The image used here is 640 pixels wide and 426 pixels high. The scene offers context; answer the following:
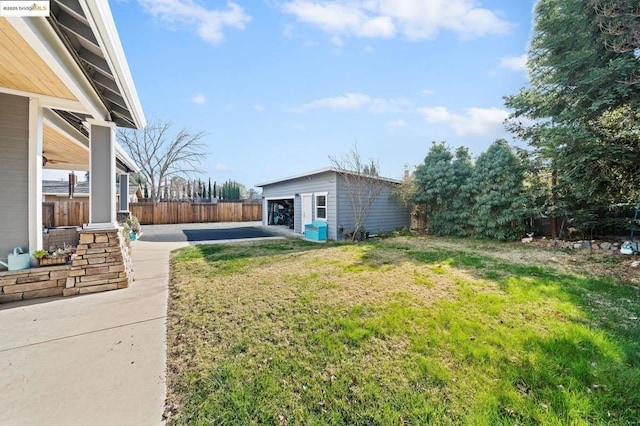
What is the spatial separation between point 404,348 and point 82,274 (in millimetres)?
4950

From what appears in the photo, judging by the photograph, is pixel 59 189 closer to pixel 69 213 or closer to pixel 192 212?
pixel 69 213

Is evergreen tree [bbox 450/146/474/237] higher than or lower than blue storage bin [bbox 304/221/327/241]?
higher

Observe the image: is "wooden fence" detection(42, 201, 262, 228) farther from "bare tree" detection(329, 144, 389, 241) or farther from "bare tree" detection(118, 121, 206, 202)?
"bare tree" detection(329, 144, 389, 241)

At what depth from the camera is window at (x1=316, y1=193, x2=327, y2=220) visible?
34.9 ft

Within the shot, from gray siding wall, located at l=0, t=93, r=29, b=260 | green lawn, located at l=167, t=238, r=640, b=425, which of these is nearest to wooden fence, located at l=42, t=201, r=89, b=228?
gray siding wall, located at l=0, t=93, r=29, b=260

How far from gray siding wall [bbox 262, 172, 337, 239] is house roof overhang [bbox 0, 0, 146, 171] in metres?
6.63

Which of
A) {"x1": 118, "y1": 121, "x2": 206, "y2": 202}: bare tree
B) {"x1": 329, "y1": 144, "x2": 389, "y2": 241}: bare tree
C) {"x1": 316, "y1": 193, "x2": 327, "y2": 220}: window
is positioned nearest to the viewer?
{"x1": 329, "y1": 144, "x2": 389, "y2": 241}: bare tree

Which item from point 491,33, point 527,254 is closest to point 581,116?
point 491,33

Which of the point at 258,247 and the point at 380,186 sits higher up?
the point at 380,186

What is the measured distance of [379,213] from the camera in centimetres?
1137

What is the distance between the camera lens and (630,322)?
304 centimetres

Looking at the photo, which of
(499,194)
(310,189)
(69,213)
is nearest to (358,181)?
(310,189)

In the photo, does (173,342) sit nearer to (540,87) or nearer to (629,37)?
(629,37)

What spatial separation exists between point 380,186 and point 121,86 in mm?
9041
